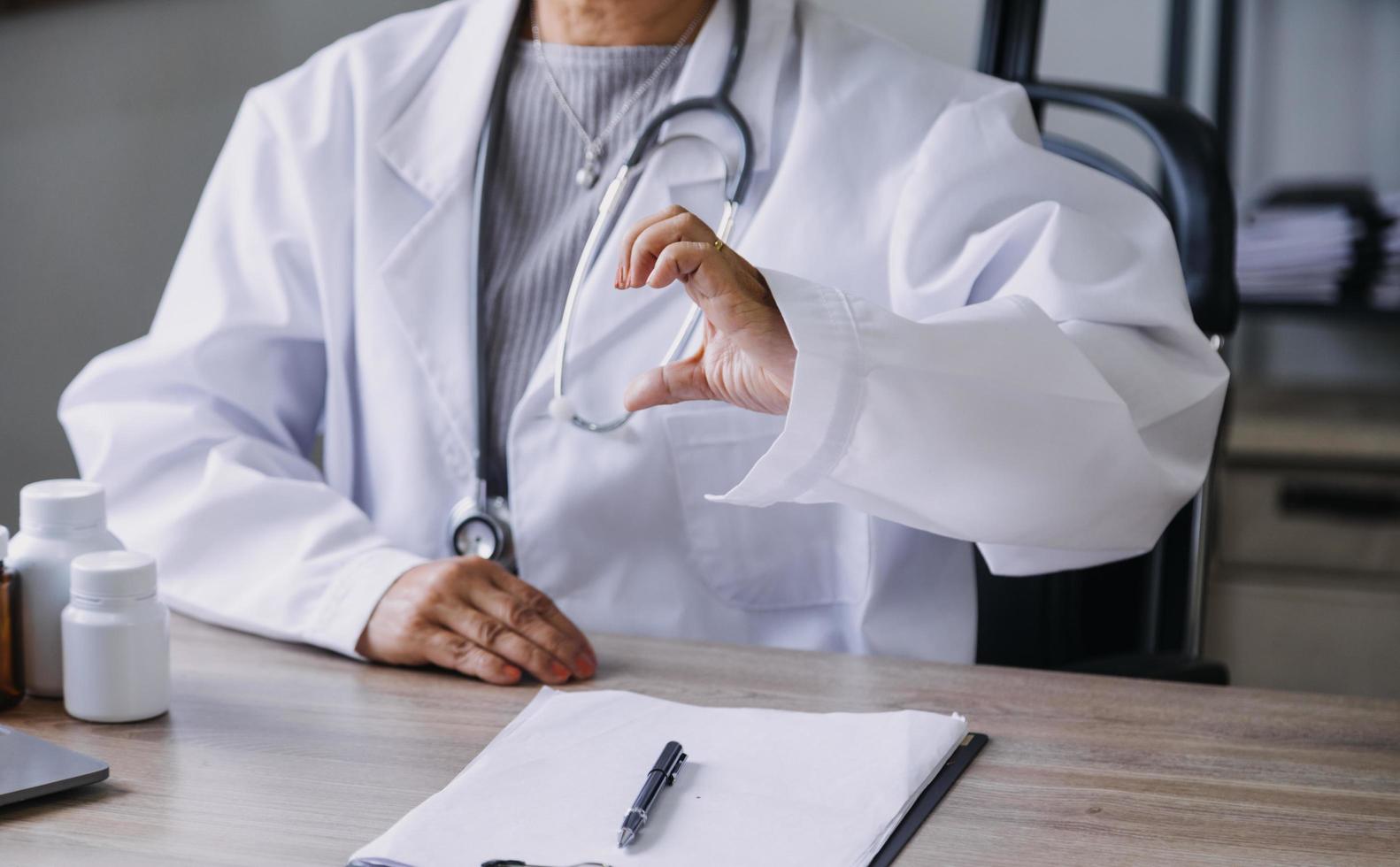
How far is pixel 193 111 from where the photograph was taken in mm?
1810

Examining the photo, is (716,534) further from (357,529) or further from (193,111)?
(193,111)

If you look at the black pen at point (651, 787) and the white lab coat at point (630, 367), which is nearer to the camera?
the black pen at point (651, 787)

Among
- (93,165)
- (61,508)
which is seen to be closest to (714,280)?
(61,508)

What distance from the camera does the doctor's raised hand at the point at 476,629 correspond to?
0.92 m

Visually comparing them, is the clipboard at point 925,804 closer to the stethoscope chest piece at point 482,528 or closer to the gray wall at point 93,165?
the stethoscope chest piece at point 482,528

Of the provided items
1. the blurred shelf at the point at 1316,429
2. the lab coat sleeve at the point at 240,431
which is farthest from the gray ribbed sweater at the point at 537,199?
the blurred shelf at the point at 1316,429

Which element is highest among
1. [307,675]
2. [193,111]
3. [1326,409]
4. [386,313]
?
[193,111]

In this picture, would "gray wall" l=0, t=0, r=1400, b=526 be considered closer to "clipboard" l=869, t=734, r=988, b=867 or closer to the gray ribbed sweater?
the gray ribbed sweater

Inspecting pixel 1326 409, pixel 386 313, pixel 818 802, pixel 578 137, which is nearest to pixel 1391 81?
pixel 1326 409

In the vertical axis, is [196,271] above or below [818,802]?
above

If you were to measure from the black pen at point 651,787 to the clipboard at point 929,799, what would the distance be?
0.12 meters

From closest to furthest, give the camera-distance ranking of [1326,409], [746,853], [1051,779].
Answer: [746,853]
[1051,779]
[1326,409]

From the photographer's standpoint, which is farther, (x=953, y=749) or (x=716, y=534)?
(x=716, y=534)

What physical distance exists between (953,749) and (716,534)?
1.27ft
